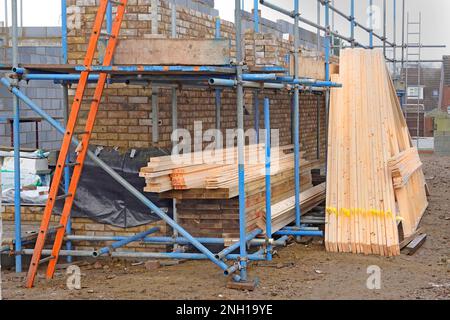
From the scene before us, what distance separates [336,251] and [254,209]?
44.8 inches

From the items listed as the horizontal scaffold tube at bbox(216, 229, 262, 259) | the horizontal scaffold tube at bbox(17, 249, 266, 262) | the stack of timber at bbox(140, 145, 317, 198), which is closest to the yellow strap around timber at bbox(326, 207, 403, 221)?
the stack of timber at bbox(140, 145, 317, 198)

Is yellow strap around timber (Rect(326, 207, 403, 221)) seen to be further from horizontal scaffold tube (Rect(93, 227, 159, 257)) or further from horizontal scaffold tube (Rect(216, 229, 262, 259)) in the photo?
horizontal scaffold tube (Rect(93, 227, 159, 257))

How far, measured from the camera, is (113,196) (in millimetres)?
8547

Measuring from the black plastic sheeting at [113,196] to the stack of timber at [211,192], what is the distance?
47cm

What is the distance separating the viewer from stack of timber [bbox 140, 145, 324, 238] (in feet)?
24.8

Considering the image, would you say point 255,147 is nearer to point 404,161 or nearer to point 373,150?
point 373,150

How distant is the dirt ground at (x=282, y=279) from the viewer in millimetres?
6621

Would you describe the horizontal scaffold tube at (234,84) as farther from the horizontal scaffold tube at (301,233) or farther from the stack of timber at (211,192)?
the horizontal scaffold tube at (301,233)

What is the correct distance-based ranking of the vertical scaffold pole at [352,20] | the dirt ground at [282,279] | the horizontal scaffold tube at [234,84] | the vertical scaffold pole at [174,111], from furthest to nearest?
1. the vertical scaffold pole at [352,20]
2. the vertical scaffold pole at [174,111]
3. the dirt ground at [282,279]
4. the horizontal scaffold tube at [234,84]

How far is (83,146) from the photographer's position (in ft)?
23.0

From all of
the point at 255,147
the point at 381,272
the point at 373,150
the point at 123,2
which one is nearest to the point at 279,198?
the point at 255,147

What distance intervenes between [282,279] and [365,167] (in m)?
2.31

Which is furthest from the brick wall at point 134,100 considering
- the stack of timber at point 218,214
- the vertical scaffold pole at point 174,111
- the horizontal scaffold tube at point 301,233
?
the horizontal scaffold tube at point 301,233

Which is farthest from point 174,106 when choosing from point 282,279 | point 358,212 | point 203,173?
point 358,212
